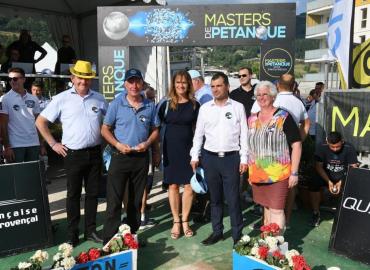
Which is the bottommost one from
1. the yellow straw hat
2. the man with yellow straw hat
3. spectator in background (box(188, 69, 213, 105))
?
the man with yellow straw hat

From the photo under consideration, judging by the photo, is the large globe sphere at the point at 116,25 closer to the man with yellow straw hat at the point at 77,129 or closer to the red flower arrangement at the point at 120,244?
the man with yellow straw hat at the point at 77,129

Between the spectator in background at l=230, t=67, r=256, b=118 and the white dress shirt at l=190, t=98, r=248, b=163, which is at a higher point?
the spectator in background at l=230, t=67, r=256, b=118

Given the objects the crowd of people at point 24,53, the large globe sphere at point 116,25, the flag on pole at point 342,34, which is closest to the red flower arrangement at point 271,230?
the flag on pole at point 342,34

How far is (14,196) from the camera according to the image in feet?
12.7

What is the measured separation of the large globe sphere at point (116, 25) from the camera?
606 cm

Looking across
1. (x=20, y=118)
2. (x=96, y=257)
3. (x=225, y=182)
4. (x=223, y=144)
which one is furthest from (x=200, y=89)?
(x=96, y=257)

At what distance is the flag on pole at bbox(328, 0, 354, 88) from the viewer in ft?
14.3

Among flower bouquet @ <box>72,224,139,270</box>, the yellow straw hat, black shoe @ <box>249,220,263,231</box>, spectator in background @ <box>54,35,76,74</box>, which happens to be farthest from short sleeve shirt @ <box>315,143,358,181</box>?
spectator in background @ <box>54,35,76,74</box>

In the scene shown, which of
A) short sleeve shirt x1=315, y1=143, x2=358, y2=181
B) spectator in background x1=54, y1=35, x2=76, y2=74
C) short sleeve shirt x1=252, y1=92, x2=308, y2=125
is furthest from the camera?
spectator in background x1=54, y1=35, x2=76, y2=74

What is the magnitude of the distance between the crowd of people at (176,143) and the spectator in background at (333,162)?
49 cm

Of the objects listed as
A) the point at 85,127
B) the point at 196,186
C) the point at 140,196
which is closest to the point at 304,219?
the point at 196,186

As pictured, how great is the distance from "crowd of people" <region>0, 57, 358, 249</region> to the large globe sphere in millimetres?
2031

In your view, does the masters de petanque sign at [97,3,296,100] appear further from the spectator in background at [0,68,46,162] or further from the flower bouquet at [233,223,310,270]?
the flower bouquet at [233,223,310,270]

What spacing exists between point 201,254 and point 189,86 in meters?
1.69
